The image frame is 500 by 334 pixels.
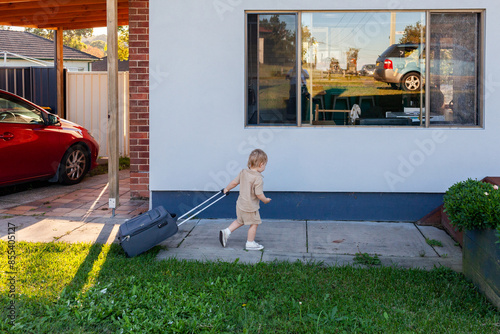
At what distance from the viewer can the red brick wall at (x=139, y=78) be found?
784 centimetres

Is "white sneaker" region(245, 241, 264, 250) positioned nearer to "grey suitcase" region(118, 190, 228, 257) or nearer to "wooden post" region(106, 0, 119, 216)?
"grey suitcase" region(118, 190, 228, 257)

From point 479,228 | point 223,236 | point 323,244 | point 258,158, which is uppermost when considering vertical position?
point 258,158

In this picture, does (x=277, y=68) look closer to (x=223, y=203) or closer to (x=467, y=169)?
(x=223, y=203)

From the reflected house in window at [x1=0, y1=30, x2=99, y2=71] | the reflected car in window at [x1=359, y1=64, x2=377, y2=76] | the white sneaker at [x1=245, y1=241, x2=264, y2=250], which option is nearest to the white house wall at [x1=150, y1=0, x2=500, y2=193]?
the reflected car in window at [x1=359, y1=64, x2=377, y2=76]

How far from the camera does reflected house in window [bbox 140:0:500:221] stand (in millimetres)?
6754

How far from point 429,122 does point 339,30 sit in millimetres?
1668

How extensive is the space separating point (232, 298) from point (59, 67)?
999 centimetres

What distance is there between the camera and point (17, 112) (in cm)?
852

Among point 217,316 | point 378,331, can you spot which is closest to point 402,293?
point 378,331

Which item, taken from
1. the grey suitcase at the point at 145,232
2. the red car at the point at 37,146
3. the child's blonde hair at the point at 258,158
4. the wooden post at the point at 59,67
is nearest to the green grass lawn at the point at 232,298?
the grey suitcase at the point at 145,232

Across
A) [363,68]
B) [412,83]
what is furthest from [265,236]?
[412,83]

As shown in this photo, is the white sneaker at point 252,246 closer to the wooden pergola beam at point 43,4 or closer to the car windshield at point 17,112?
the car windshield at point 17,112

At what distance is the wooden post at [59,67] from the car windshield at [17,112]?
150 inches

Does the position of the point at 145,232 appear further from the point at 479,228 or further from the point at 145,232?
the point at 479,228
